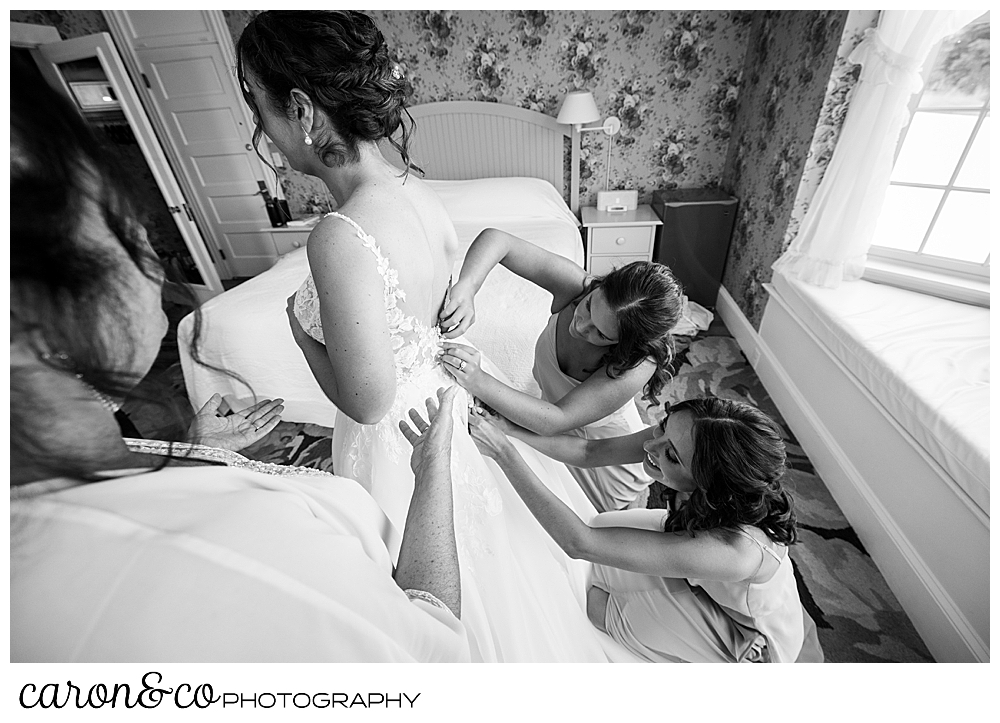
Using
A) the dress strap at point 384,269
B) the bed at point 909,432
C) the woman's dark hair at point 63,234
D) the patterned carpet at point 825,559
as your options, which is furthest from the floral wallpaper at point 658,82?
the woman's dark hair at point 63,234

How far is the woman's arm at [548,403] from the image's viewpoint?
1152 millimetres

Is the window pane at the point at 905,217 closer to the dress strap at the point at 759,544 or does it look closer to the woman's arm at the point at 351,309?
the dress strap at the point at 759,544

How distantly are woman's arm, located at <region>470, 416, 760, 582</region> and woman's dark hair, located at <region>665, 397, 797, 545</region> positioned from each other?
45mm

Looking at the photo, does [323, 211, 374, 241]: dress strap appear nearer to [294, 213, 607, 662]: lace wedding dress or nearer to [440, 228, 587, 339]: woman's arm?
A: [294, 213, 607, 662]: lace wedding dress

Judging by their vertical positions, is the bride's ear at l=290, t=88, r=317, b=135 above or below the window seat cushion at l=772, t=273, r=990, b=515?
above

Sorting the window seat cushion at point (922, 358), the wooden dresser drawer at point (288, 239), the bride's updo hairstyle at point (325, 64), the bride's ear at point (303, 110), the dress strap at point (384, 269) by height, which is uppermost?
the bride's updo hairstyle at point (325, 64)

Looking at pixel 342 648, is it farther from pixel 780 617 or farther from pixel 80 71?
pixel 80 71

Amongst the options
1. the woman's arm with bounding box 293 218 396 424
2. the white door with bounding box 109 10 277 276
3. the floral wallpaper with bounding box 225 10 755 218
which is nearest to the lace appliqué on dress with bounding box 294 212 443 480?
the woman's arm with bounding box 293 218 396 424

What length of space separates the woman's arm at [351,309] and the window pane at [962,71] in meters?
2.35

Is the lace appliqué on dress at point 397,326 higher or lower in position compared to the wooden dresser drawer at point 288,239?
higher

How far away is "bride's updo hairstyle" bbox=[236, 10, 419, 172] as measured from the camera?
73 centimetres

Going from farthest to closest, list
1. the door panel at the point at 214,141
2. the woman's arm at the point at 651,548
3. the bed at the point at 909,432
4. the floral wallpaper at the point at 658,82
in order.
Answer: the door panel at the point at 214,141 < the floral wallpaper at the point at 658,82 < the bed at the point at 909,432 < the woman's arm at the point at 651,548

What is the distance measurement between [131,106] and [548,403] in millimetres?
3798
